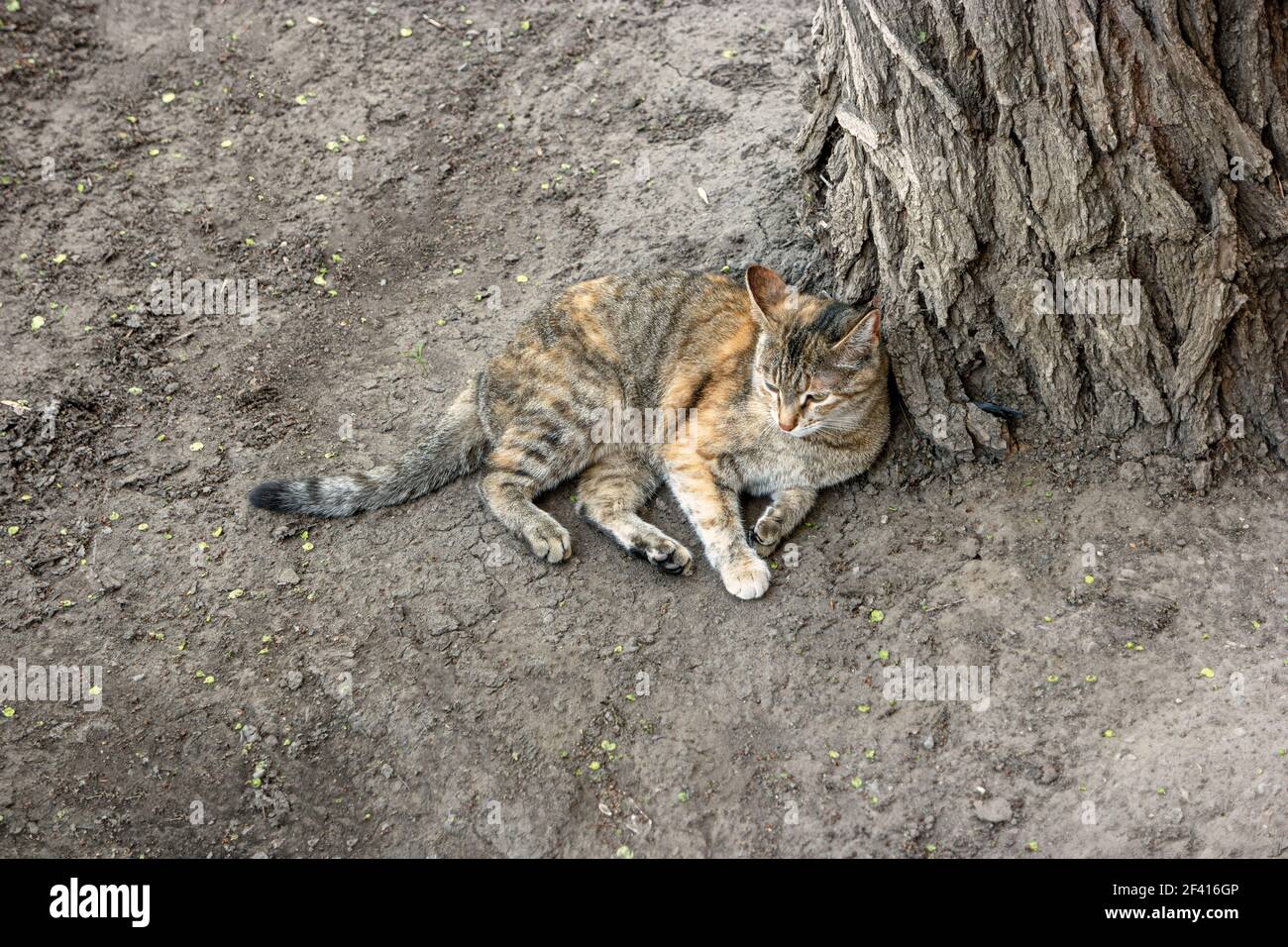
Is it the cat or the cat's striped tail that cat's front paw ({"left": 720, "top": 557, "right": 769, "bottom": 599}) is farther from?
the cat's striped tail

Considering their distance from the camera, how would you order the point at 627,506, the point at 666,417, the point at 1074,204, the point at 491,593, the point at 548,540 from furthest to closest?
the point at 666,417 → the point at 627,506 → the point at 548,540 → the point at 491,593 → the point at 1074,204

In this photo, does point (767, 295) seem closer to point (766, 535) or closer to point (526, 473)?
point (766, 535)

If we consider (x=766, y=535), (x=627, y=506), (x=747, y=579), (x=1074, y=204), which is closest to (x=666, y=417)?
(x=627, y=506)

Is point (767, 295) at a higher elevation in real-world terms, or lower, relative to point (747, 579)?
higher

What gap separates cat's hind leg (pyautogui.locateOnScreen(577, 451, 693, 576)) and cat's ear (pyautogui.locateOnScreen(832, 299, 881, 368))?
4.09ft

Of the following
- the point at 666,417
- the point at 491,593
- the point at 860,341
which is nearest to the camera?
the point at 860,341

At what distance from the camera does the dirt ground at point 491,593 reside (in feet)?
13.5

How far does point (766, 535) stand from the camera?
521cm

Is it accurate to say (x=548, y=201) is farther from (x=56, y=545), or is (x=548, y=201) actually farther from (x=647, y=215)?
(x=56, y=545)

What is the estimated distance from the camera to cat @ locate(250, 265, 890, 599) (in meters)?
5.19

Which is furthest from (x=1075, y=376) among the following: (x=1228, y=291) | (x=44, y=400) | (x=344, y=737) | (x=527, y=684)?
(x=44, y=400)

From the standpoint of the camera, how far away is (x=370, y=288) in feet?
23.0

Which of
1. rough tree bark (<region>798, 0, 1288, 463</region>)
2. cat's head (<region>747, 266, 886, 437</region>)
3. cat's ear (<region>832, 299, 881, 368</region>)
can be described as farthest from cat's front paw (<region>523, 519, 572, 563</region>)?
rough tree bark (<region>798, 0, 1288, 463</region>)

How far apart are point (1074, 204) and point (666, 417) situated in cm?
232
